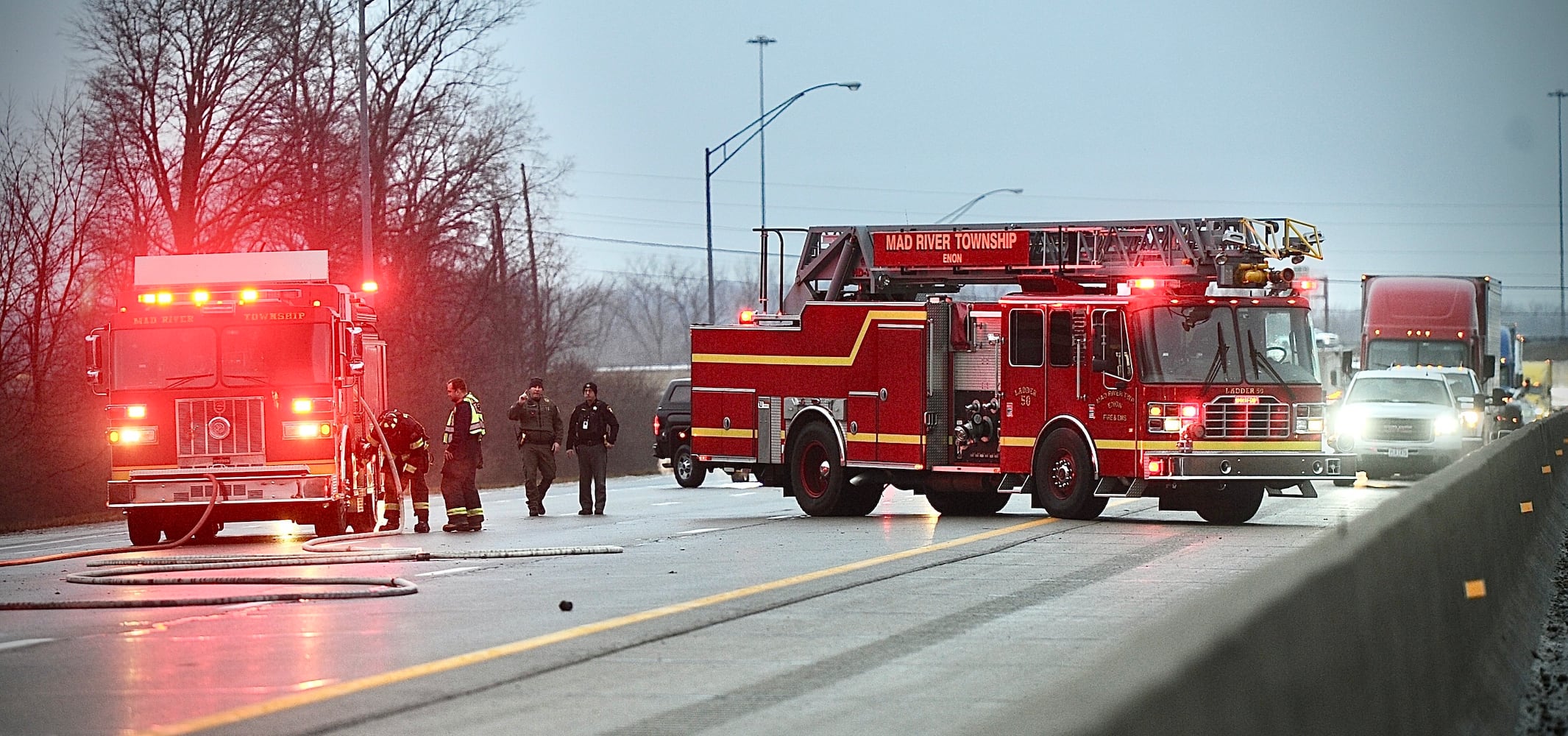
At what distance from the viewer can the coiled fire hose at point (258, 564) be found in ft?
44.7

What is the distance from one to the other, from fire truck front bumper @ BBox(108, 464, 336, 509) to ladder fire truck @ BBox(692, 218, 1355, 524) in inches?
222

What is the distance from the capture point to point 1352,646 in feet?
20.0

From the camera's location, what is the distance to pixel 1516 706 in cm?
995

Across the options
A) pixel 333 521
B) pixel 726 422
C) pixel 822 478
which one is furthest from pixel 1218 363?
pixel 333 521

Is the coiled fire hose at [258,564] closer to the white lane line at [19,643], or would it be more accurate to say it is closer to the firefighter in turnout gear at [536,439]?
the white lane line at [19,643]

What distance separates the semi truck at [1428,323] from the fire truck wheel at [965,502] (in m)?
20.4

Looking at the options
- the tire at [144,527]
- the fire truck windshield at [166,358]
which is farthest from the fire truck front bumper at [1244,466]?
the tire at [144,527]

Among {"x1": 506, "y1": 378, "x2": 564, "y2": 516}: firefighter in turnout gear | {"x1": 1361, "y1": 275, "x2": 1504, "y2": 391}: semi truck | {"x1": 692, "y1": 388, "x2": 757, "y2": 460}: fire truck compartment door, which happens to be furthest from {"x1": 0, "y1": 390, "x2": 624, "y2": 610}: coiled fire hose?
{"x1": 1361, "y1": 275, "x2": 1504, "y2": 391}: semi truck

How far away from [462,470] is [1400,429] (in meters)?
16.5

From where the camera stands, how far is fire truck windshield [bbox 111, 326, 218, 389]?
20750 mm

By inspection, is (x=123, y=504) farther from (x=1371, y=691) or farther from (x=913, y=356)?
(x=1371, y=691)

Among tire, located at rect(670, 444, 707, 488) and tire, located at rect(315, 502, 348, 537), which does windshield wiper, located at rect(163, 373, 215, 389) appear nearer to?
tire, located at rect(315, 502, 348, 537)

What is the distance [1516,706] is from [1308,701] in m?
5.30

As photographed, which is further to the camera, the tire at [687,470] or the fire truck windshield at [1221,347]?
the tire at [687,470]
